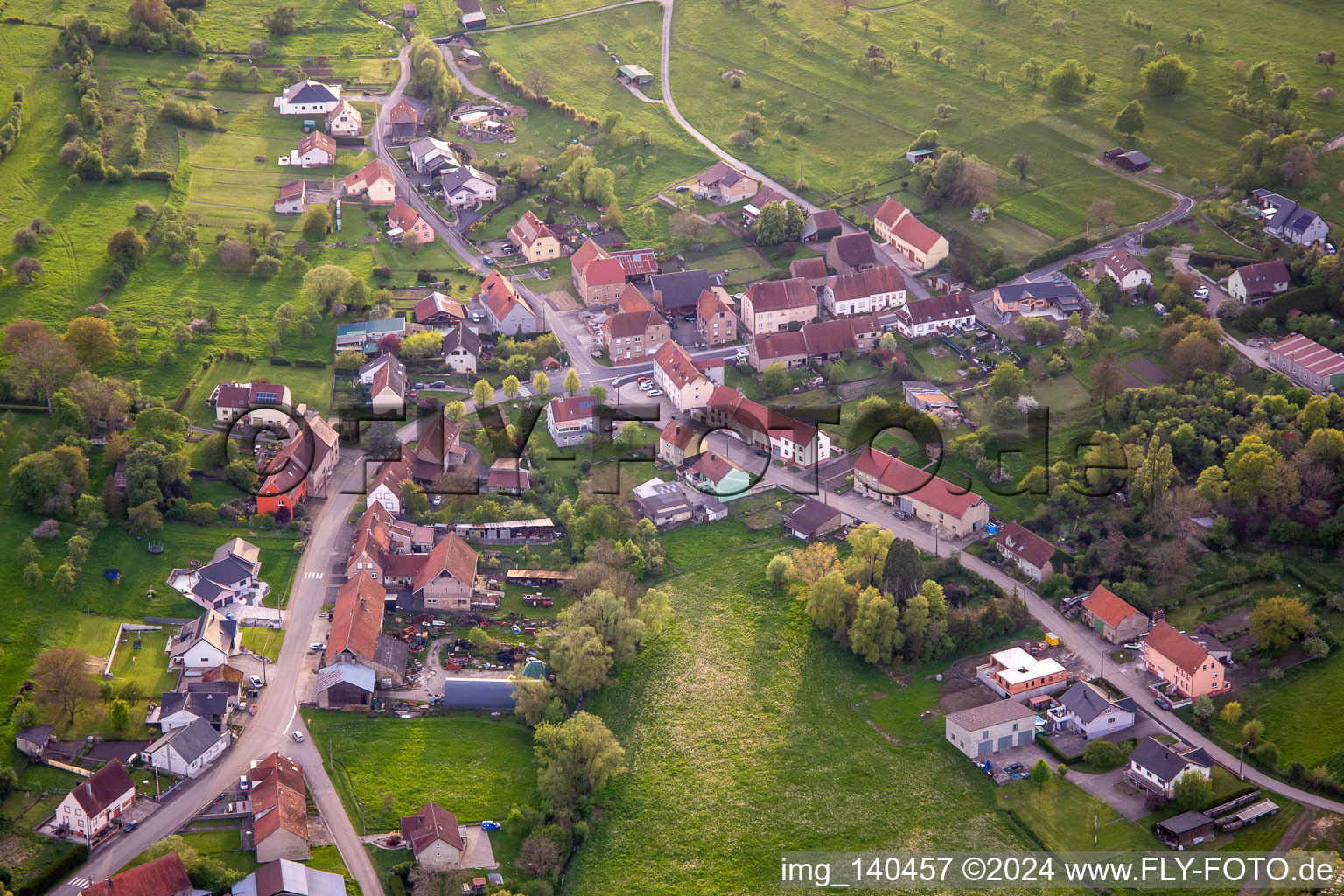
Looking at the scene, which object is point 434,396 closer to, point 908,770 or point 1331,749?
point 908,770

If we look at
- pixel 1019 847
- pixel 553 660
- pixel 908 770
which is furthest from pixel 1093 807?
pixel 553 660

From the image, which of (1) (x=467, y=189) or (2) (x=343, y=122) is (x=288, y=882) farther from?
(2) (x=343, y=122)

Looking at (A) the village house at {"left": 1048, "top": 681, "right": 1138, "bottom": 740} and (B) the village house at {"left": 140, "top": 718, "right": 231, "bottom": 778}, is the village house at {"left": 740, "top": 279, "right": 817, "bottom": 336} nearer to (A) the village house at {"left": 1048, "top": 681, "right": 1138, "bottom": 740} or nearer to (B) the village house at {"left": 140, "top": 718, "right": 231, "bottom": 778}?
(A) the village house at {"left": 1048, "top": 681, "right": 1138, "bottom": 740}

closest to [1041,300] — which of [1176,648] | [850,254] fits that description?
[850,254]

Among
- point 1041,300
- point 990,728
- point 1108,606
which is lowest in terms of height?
point 990,728

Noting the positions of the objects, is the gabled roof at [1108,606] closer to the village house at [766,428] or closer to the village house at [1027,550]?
the village house at [1027,550]

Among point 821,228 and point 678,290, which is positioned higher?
point 821,228

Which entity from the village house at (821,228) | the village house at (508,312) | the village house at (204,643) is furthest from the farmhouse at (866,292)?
the village house at (204,643)
